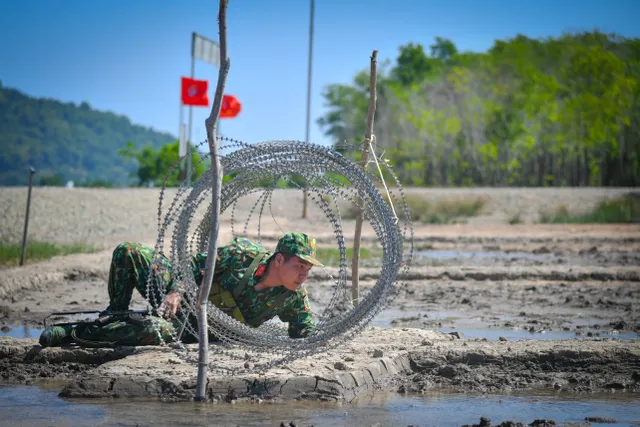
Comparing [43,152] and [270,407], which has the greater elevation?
[43,152]

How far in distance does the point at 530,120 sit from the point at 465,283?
159 ft

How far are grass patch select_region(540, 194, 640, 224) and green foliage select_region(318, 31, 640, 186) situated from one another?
17.3m

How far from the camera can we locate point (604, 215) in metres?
34.6

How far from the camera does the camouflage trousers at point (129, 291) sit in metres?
8.27

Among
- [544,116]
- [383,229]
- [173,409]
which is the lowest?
[173,409]

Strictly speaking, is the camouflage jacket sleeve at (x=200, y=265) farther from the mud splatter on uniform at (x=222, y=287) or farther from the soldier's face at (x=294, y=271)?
the soldier's face at (x=294, y=271)

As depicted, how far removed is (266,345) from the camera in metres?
7.93

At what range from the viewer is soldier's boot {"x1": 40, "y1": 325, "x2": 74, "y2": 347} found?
8367 mm

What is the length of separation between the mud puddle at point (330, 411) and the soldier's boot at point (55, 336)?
729 millimetres

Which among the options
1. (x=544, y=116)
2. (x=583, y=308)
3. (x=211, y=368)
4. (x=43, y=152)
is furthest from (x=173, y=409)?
(x=43, y=152)

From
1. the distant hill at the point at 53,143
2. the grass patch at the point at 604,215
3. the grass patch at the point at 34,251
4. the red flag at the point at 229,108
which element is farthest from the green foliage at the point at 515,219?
the distant hill at the point at 53,143

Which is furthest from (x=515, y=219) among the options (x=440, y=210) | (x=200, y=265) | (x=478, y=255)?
(x=200, y=265)

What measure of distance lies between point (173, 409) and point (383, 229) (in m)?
2.50

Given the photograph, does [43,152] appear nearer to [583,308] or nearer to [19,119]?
[19,119]
